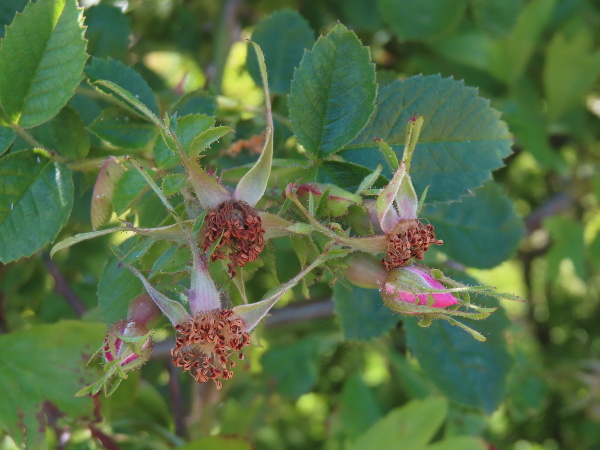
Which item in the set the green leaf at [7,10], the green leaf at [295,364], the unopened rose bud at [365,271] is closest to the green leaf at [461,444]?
the green leaf at [295,364]

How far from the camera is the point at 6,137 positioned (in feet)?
3.90

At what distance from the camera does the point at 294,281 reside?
89 cm

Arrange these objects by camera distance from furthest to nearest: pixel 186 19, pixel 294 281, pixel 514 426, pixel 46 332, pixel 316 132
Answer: pixel 514 426 → pixel 186 19 → pixel 46 332 → pixel 316 132 → pixel 294 281

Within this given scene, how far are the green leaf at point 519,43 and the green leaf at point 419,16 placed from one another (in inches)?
9.9

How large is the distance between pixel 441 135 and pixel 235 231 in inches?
20.0

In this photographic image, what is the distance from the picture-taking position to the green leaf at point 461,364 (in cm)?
152

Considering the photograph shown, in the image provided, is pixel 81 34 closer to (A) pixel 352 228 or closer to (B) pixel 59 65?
(B) pixel 59 65

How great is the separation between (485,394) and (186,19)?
1.68 meters

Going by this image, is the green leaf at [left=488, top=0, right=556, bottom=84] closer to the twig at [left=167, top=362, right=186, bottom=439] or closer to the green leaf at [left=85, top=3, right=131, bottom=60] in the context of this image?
the green leaf at [left=85, top=3, right=131, bottom=60]

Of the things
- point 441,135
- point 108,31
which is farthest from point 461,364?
point 108,31

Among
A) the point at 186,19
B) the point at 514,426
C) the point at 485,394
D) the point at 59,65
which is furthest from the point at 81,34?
the point at 514,426

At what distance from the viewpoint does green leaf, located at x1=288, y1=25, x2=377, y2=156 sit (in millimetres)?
1091

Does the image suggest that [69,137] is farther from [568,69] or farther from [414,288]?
[568,69]

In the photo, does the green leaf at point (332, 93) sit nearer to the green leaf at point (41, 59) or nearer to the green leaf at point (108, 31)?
the green leaf at point (41, 59)
